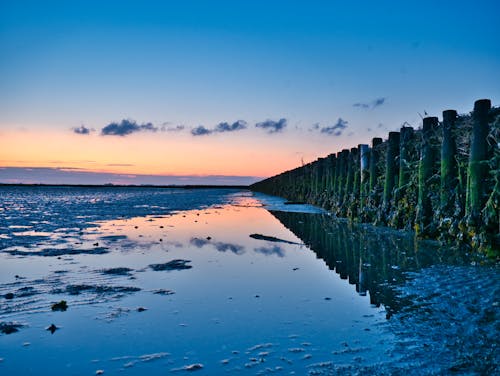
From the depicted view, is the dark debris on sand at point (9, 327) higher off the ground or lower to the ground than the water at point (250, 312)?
lower

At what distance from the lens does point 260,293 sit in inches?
186

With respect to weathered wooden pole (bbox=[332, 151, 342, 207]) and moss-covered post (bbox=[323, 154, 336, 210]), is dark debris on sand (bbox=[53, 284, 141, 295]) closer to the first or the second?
weathered wooden pole (bbox=[332, 151, 342, 207])

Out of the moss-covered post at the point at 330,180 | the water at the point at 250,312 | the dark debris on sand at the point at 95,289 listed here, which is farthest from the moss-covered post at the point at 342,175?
the dark debris on sand at the point at 95,289

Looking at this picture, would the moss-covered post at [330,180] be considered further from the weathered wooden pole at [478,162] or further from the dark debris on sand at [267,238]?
the weathered wooden pole at [478,162]

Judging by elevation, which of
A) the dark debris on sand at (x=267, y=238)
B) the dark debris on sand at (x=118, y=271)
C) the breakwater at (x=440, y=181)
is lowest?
the dark debris on sand at (x=118, y=271)

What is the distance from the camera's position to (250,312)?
13.0 feet

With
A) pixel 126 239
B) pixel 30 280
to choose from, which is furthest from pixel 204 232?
pixel 30 280

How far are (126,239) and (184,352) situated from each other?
7.14 m

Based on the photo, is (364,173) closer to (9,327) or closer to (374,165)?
(374,165)

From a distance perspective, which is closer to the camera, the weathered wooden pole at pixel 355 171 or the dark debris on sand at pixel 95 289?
the dark debris on sand at pixel 95 289

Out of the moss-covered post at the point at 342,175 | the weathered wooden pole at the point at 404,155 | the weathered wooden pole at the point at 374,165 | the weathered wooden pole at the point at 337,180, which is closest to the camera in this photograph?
the weathered wooden pole at the point at 404,155

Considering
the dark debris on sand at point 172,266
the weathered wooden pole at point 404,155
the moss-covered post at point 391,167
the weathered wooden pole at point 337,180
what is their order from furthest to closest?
the weathered wooden pole at point 337,180 < the moss-covered post at point 391,167 < the weathered wooden pole at point 404,155 < the dark debris on sand at point 172,266

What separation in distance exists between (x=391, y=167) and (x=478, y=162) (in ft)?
16.3

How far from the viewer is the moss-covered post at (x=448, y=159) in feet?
28.7
